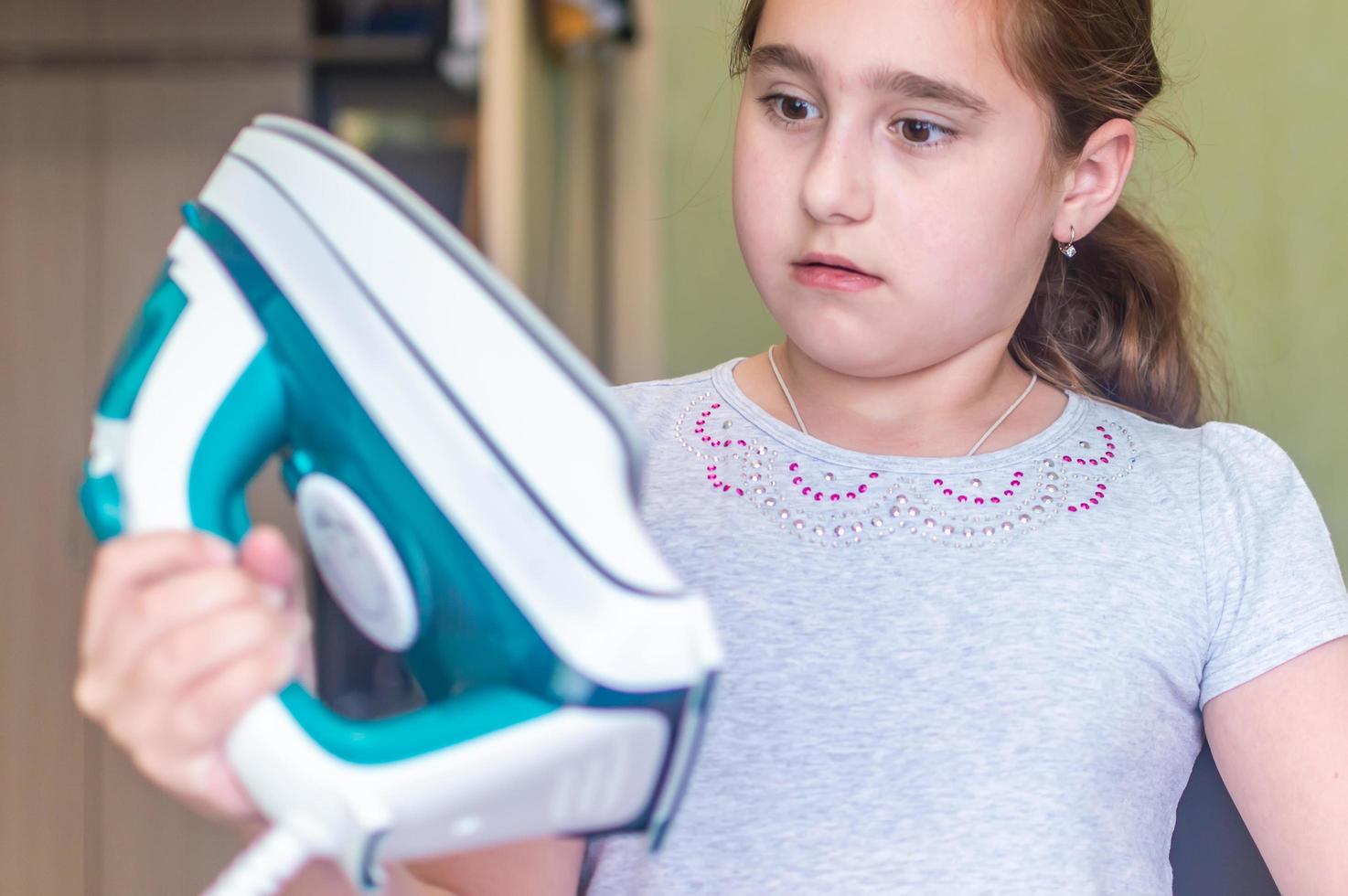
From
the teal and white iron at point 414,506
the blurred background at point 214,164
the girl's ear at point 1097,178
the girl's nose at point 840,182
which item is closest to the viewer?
the teal and white iron at point 414,506

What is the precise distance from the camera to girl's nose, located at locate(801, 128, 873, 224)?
2.12 feet

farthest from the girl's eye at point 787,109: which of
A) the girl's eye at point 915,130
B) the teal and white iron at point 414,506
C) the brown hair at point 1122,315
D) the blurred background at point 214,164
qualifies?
the blurred background at point 214,164

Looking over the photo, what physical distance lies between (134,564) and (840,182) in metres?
0.39

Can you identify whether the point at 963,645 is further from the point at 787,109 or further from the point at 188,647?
the point at 188,647

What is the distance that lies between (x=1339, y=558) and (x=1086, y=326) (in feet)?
1.04

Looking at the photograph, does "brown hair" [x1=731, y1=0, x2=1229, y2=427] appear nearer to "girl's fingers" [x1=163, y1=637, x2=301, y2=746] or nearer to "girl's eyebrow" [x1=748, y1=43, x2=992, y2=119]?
"girl's eyebrow" [x1=748, y1=43, x2=992, y2=119]

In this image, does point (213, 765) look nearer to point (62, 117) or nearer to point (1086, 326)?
point (1086, 326)

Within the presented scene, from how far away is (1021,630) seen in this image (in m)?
0.70

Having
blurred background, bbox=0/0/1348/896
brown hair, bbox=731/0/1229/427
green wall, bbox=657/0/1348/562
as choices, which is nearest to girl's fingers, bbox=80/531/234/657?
brown hair, bbox=731/0/1229/427

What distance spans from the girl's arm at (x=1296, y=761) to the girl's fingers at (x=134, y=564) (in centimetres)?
57

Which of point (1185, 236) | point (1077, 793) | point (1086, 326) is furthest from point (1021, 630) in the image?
point (1185, 236)

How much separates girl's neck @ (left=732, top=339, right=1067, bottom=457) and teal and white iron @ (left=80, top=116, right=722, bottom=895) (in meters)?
0.38

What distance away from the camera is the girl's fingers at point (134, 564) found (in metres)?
0.40

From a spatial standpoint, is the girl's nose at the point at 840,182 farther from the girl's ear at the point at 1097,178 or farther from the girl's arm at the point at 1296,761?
the girl's arm at the point at 1296,761
